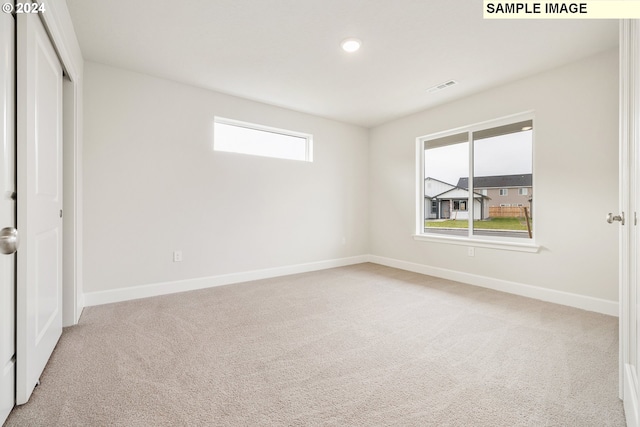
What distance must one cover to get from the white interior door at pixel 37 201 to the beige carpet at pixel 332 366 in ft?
0.71

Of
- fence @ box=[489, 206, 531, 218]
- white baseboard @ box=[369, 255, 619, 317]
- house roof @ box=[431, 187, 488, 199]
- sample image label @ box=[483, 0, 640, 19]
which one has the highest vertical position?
sample image label @ box=[483, 0, 640, 19]

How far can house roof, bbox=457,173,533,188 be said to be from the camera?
3.36 m

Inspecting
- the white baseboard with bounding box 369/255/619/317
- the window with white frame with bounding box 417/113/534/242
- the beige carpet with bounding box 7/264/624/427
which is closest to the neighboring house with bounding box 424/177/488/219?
the window with white frame with bounding box 417/113/534/242

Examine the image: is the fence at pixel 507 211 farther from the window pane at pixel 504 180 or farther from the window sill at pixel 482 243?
the window sill at pixel 482 243

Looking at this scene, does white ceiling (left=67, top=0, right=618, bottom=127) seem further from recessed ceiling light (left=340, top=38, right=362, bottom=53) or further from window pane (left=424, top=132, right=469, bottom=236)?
window pane (left=424, top=132, right=469, bottom=236)

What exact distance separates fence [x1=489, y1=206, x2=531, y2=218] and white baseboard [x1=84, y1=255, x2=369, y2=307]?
2.43 meters

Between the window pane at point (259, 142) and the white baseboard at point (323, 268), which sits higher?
the window pane at point (259, 142)

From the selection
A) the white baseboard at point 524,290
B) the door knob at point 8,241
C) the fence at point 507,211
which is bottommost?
the white baseboard at point 524,290

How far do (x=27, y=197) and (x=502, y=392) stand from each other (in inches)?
104

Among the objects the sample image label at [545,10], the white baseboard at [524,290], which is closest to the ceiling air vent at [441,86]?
the sample image label at [545,10]

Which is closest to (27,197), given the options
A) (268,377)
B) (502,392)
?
(268,377)

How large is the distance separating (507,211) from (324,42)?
2.91 metres

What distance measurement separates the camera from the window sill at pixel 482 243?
318 cm

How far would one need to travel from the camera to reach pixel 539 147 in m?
3.11
